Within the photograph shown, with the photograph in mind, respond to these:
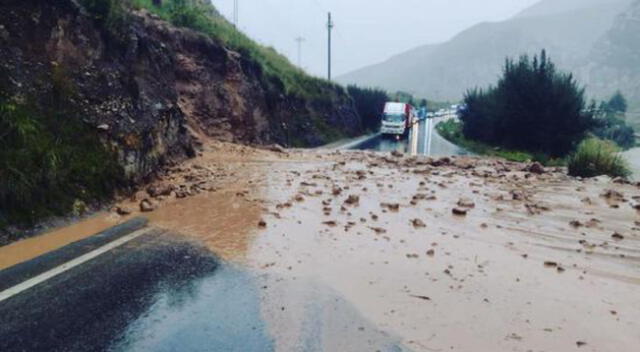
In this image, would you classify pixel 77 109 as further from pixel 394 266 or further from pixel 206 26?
pixel 206 26

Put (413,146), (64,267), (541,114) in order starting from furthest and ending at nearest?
(413,146)
(541,114)
(64,267)

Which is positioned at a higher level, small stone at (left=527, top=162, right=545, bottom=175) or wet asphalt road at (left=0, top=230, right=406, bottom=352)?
wet asphalt road at (left=0, top=230, right=406, bottom=352)

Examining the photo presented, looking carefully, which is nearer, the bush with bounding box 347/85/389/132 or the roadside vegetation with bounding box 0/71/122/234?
the roadside vegetation with bounding box 0/71/122/234

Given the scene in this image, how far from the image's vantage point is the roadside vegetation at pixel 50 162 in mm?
6789

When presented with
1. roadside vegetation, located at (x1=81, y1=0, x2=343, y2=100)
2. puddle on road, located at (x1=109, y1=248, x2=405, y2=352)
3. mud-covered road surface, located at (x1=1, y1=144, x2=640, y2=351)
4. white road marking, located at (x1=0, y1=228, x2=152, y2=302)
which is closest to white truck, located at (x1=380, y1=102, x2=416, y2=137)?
roadside vegetation, located at (x1=81, y1=0, x2=343, y2=100)

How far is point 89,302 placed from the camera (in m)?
4.40

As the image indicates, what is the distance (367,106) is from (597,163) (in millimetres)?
43831

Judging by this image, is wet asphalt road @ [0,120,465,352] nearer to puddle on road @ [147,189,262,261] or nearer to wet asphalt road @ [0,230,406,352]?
→ wet asphalt road @ [0,230,406,352]

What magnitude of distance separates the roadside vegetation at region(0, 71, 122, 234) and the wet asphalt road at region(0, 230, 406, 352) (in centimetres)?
207

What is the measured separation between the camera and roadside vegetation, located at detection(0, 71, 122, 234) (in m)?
6.79

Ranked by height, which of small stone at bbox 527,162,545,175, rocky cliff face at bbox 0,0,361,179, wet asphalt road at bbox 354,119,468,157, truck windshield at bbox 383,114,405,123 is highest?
rocky cliff face at bbox 0,0,361,179

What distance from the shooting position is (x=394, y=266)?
602 cm

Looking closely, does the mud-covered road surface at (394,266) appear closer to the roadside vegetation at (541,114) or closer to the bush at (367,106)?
the roadside vegetation at (541,114)

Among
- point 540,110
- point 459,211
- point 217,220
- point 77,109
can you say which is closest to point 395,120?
point 540,110
